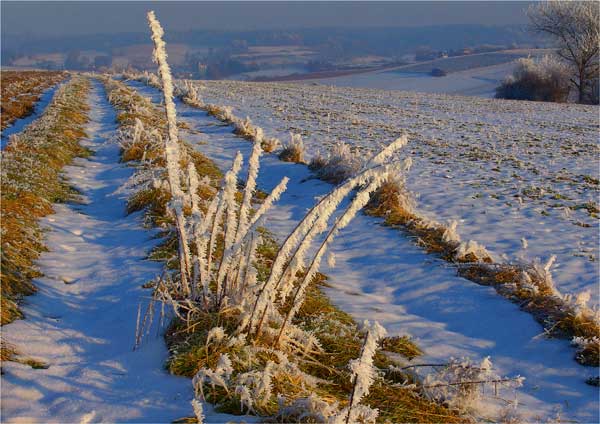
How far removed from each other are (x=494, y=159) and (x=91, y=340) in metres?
12.0

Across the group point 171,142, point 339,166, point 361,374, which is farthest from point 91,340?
point 339,166

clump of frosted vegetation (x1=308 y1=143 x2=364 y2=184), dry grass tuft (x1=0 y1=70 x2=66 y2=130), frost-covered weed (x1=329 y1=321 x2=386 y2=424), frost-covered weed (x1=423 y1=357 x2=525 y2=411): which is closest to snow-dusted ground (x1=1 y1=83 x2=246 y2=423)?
frost-covered weed (x1=329 y1=321 x2=386 y2=424)

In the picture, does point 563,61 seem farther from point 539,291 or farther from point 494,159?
point 539,291

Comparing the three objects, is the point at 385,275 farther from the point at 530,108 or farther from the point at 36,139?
the point at 530,108

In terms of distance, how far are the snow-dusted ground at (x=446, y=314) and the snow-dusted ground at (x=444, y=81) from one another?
154ft

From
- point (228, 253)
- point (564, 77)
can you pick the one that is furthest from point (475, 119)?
point (564, 77)

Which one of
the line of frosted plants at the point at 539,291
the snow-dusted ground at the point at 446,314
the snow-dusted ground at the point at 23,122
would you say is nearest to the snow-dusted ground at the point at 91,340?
the line of frosted plants at the point at 539,291

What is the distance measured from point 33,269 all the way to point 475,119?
67.6 feet

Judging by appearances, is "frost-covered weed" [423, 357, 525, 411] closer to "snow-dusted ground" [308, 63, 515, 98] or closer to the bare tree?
the bare tree

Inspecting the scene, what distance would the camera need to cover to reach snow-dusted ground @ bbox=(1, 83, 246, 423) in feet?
10.7

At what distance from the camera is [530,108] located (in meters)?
28.2

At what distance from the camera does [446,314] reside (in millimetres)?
5590

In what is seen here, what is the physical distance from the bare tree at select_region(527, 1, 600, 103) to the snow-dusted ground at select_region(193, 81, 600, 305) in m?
14.6

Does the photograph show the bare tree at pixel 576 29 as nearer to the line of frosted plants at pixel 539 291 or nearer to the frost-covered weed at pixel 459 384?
the line of frosted plants at pixel 539 291
